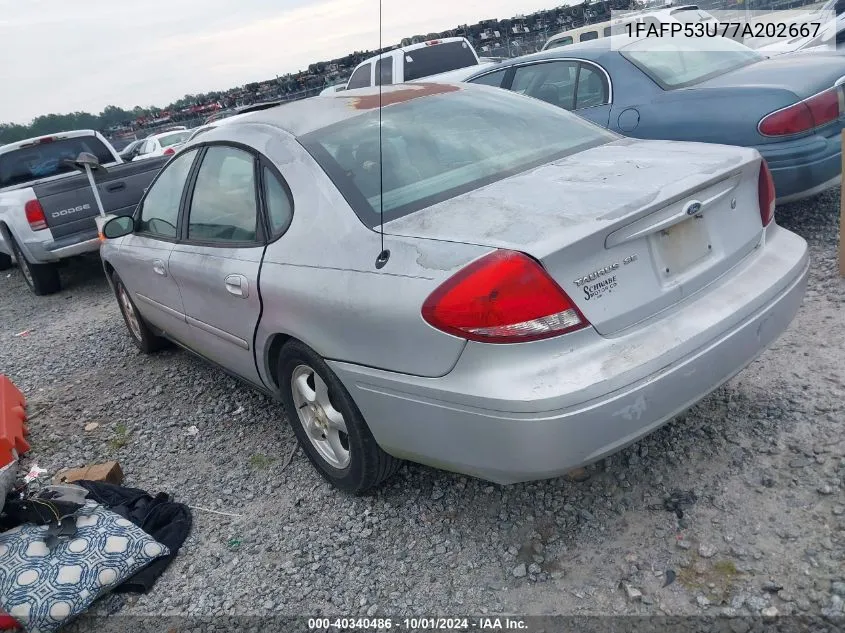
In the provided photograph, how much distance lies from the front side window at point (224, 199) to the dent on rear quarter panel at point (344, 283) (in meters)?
0.22

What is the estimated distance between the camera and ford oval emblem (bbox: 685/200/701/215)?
94.1 inches

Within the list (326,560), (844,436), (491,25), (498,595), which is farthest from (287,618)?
(491,25)

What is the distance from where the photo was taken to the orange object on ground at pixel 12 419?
3.88 meters

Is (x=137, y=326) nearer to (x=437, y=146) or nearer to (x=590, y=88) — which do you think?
(x=437, y=146)

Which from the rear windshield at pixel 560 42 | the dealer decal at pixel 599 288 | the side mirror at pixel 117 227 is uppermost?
the rear windshield at pixel 560 42

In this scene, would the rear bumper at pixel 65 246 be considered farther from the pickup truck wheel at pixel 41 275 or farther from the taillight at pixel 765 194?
the taillight at pixel 765 194

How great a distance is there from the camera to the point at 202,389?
4605mm

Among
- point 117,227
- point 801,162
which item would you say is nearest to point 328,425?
point 117,227

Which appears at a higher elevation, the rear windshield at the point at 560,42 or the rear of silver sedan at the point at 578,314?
the rear windshield at the point at 560,42

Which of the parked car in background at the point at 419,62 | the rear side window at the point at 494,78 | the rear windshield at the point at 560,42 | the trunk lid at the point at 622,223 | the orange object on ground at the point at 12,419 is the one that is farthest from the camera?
the rear windshield at the point at 560,42

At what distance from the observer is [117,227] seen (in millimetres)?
4445

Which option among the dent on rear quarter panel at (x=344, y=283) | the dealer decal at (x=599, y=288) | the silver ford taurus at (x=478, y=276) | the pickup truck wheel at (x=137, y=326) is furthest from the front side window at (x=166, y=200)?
the dealer decal at (x=599, y=288)

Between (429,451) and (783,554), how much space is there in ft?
3.88

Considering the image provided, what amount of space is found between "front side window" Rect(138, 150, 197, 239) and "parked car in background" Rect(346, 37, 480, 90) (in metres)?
6.78
